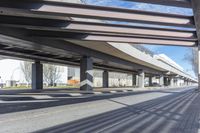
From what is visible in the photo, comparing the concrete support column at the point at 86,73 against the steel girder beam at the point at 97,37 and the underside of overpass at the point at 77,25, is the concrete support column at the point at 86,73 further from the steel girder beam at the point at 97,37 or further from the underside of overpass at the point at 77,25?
the steel girder beam at the point at 97,37

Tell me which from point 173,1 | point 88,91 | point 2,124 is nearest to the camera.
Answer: point 2,124

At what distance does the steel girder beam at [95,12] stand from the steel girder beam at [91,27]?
87.9 inches

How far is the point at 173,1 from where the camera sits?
17312mm

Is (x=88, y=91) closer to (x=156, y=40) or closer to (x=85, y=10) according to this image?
(x=156, y=40)

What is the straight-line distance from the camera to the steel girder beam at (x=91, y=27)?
1025 inches

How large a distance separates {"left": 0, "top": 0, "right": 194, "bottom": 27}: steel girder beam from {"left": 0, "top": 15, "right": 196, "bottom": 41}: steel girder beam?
2.23 meters

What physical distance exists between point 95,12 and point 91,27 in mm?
5601

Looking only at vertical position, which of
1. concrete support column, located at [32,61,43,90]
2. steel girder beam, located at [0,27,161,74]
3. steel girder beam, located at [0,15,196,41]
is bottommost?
concrete support column, located at [32,61,43,90]

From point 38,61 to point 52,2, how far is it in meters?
41.5

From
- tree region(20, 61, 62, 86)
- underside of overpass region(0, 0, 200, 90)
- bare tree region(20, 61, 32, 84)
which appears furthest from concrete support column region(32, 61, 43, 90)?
bare tree region(20, 61, 32, 84)

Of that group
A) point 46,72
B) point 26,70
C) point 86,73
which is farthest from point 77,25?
point 46,72

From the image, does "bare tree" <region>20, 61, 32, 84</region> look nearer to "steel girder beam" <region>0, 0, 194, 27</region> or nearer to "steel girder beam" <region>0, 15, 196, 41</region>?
"steel girder beam" <region>0, 15, 196, 41</region>

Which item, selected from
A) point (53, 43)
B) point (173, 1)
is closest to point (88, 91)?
point (53, 43)

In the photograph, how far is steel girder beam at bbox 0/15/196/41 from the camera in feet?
85.4
